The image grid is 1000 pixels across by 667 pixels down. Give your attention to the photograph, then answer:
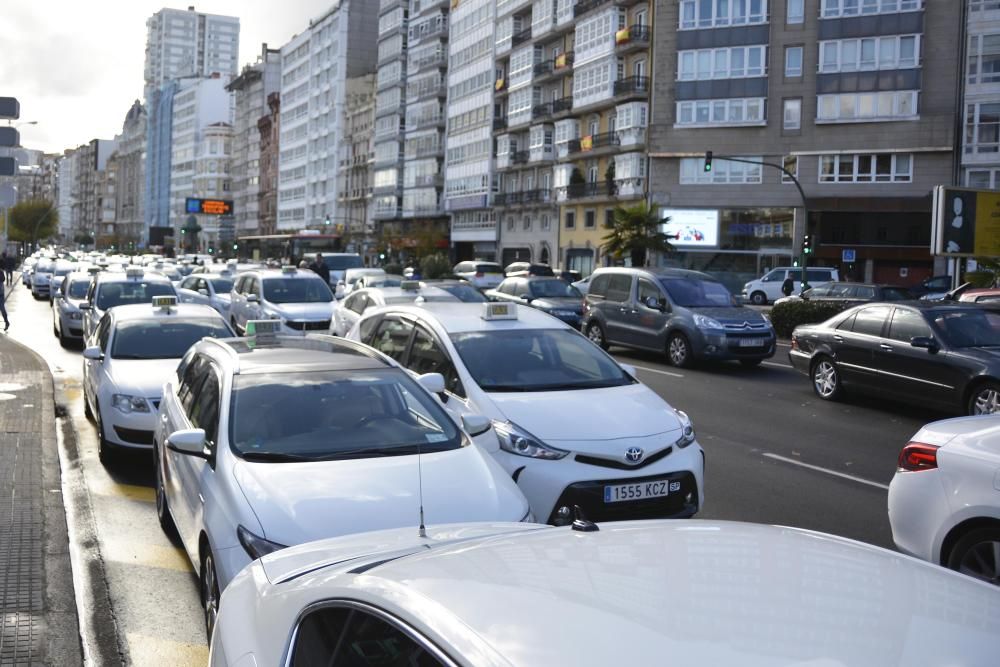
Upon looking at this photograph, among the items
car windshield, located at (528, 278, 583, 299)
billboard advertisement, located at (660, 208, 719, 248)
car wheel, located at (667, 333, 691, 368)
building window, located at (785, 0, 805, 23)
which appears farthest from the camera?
billboard advertisement, located at (660, 208, 719, 248)

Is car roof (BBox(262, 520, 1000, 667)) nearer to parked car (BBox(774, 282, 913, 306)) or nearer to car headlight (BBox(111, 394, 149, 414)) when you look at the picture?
car headlight (BBox(111, 394, 149, 414))

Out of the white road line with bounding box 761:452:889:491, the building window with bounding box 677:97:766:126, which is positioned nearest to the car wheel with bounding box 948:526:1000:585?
the white road line with bounding box 761:452:889:491

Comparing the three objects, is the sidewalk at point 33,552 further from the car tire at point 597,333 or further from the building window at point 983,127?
the building window at point 983,127

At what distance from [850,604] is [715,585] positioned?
0.28 m

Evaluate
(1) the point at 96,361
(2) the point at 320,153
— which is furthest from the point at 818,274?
(2) the point at 320,153

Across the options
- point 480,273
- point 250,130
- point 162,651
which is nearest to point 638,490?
point 162,651

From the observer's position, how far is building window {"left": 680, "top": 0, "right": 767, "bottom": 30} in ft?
184

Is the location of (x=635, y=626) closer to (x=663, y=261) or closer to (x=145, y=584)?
(x=145, y=584)

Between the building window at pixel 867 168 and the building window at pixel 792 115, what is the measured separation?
2198 millimetres

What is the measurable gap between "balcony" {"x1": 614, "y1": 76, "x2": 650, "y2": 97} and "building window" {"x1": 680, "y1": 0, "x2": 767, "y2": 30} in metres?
3.85

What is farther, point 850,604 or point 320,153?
point 320,153

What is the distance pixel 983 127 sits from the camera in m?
50.9

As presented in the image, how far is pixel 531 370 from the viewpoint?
8.66 m

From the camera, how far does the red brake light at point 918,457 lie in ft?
19.3
